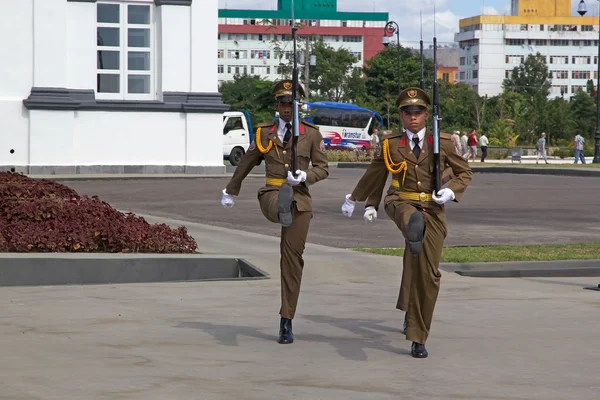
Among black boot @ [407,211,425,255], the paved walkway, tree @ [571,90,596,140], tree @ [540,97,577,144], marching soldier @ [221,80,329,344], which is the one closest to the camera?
the paved walkway

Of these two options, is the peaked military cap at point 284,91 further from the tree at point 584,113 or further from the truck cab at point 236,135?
the tree at point 584,113

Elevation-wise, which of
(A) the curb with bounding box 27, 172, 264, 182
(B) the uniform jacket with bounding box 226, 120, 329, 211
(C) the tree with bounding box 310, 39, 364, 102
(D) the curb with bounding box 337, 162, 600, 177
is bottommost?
(D) the curb with bounding box 337, 162, 600, 177

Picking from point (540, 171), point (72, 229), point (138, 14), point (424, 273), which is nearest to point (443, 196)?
point (424, 273)

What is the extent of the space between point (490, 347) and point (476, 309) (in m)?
2.17

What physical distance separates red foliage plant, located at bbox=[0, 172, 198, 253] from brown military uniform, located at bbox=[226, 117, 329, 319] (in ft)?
14.9

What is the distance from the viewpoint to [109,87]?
35.0 meters

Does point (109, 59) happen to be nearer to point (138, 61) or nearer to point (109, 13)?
point (138, 61)

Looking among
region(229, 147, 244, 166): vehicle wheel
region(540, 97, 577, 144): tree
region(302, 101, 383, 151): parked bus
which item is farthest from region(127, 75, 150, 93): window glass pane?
region(540, 97, 577, 144): tree

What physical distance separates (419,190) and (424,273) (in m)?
0.61

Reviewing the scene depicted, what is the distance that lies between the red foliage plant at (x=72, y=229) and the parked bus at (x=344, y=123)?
62877mm

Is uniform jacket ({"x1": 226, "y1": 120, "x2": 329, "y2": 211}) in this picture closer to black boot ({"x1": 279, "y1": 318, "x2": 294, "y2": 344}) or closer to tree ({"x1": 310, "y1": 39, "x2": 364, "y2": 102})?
black boot ({"x1": 279, "y1": 318, "x2": 294, "y2": 344})

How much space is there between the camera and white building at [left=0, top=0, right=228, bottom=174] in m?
34.2

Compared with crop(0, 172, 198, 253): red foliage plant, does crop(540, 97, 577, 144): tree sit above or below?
above

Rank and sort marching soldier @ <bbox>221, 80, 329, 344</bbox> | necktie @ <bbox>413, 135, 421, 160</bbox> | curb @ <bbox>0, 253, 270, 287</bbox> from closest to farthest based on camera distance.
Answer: necktie @ <bbox>413, 135, 421, 160</bbox>, marching soldier @ <bbox>221, 80, 329, 344</bbox>, curb @ <bbox>0, 253, 270, 287</bbox>
